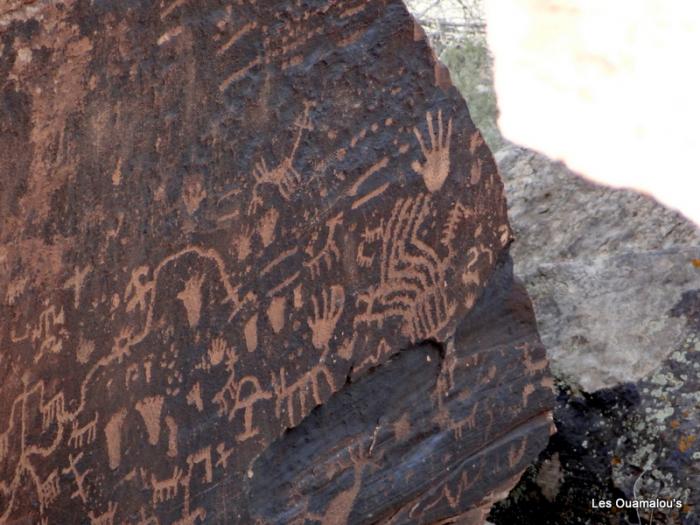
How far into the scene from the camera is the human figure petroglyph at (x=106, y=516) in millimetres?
2074

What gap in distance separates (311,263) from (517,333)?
1.62 feet

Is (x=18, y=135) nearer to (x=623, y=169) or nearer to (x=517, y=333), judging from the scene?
(x=517, y=333)

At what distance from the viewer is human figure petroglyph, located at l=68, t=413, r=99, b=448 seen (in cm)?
205

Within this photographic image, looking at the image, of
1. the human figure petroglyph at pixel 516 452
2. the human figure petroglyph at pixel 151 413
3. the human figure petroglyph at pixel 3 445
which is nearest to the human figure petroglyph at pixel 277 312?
the human figure petroglyph at pixel 151 413

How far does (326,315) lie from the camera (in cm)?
219

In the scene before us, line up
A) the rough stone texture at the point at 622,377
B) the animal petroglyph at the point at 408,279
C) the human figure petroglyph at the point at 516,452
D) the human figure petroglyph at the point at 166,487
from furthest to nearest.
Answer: the rough stone texture at the point at 622,377, the human figure petroglyph at the point at 516,452, the animal petroglyph at the point at 408,279, the human figure petroglyph at the point at 166,487

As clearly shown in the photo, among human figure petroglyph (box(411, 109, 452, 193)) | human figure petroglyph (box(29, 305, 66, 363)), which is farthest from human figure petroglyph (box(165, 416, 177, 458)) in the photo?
human figure petroglyph (box(411, 109, 452, 193))

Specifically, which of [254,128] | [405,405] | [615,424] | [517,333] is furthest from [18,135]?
[615,424]

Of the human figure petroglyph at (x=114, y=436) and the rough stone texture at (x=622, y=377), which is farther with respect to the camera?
the rough stone texture at (x=622, y=377)

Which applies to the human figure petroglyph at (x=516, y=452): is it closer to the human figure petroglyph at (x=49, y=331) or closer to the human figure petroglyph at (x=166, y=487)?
the human figure petroglyph at (x=166, y=487)

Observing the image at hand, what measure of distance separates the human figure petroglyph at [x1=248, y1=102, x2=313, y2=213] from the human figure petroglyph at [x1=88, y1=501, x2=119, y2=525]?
0.56 meters

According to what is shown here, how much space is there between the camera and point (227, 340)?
2.13 m

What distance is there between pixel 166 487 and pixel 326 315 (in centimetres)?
41

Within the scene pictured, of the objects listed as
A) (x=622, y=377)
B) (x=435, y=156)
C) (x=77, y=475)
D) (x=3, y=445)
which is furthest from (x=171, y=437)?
(x=622, y=377)
